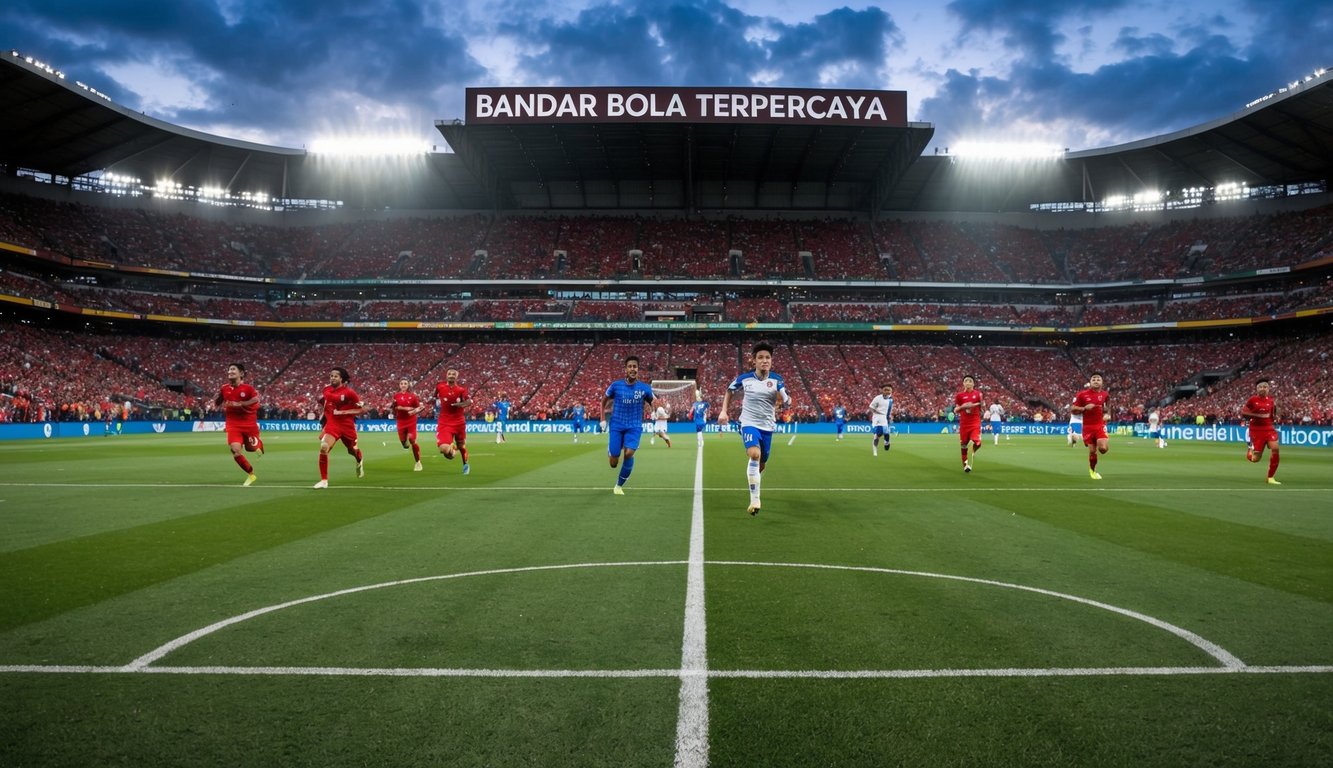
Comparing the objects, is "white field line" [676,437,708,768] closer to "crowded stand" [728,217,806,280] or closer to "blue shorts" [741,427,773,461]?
"blue shorts" [741,427,773,461]

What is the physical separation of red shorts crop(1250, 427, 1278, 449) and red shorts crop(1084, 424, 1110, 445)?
135 inches

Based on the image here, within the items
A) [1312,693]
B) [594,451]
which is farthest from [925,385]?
[1312,693]

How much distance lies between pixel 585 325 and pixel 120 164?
40.6m

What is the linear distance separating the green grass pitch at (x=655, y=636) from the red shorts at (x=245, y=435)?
3.61 meters

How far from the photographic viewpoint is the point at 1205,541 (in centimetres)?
904

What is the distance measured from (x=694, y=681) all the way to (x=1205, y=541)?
7980 millimetres

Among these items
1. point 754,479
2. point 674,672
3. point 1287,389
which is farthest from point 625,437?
point 1287,389

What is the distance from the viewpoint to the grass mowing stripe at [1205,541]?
7052 millimetres

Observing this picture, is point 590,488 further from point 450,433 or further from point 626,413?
point 450,433

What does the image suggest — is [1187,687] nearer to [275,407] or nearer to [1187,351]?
[275,407]

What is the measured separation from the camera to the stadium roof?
51031 millimetres

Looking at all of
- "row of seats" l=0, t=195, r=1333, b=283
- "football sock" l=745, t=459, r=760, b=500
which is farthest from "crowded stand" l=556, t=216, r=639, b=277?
"football sock" l=745, t=459, r=760, b=500

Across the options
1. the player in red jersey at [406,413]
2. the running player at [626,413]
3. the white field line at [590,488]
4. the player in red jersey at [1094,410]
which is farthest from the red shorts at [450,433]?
the player in red jersey at [1094,410]

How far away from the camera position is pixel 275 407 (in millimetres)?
55031
